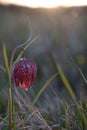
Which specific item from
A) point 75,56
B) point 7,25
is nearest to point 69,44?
point 75,56

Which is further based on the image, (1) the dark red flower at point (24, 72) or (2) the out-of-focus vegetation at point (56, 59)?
(2) the out-of-focus vegetation at point (56, 59)

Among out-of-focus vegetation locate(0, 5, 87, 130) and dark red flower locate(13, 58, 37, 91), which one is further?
out-of-focus vegetation locate(0, 5, 87, 130)

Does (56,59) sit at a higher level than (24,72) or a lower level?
lower

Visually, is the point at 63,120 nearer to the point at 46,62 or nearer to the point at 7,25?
the point at 46,62

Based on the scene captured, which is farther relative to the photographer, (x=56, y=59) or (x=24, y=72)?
(x=56, y=59)

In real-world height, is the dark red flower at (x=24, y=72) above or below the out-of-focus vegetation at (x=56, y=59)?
above
